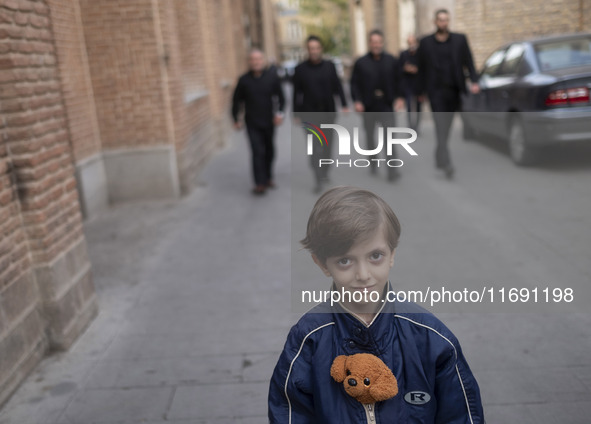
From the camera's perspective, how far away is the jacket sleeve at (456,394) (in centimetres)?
181

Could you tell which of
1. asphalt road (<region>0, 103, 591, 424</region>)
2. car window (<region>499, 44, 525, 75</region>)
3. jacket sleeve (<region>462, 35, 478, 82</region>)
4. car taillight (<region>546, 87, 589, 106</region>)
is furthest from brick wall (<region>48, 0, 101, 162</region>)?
car window (<region>499, 44, 525, 75</region>)

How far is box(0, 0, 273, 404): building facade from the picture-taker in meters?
3.81

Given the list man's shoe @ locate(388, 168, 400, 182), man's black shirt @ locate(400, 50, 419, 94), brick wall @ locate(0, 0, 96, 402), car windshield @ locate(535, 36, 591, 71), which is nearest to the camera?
man's shoe @ locate(388, 168, 400, 182)

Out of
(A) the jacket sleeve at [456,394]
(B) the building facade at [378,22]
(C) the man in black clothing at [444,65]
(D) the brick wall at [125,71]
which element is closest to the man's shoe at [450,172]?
(C) the man in black clothing at [444,65]

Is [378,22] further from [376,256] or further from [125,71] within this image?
[376,256]

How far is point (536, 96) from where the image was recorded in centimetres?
794

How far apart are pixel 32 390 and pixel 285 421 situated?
7.67ft

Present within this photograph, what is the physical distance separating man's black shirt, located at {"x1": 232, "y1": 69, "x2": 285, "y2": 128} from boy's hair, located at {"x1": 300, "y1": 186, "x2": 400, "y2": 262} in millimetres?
7084

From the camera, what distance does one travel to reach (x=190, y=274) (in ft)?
18.2

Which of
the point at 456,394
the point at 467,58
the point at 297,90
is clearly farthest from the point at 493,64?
the point at 456,394

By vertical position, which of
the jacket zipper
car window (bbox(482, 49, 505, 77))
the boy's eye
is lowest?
the jacket zipper

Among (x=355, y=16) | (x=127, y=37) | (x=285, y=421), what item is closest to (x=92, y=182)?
(x=127, y=37)

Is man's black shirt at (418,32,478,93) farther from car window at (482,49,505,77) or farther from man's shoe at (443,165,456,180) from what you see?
man's shoe at (443,165,456,180)

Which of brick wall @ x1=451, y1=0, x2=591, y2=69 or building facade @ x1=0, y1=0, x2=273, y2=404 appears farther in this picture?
brick wall @ x1=451, y1=0, x2=591, y2=69
